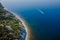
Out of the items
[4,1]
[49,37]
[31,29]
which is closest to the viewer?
[49,37]

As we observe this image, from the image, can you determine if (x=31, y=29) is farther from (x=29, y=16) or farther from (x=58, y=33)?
(x=29, y=16)

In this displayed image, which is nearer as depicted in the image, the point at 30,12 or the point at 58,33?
the point at 58,33

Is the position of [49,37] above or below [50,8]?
below

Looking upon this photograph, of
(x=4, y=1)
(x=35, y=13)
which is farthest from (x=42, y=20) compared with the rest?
(x=4, y=1)

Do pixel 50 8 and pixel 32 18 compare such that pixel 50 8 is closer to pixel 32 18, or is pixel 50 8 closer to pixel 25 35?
pixel 32 18

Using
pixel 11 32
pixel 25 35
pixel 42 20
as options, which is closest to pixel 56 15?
pixel 42 20

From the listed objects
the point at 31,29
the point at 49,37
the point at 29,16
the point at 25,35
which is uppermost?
the point at 29,16

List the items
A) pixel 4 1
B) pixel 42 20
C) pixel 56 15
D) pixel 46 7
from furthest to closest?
1. pixel 4 1
2. pixel 46 7
3. pixel 56 15
4. pixel 42 20
